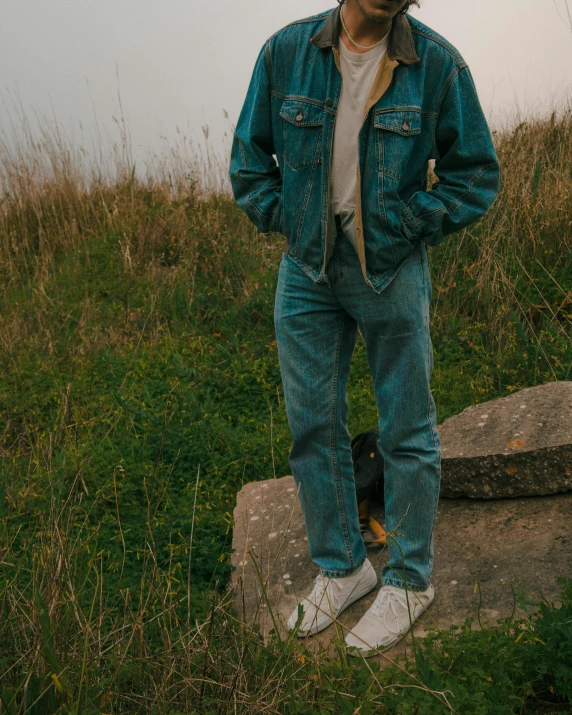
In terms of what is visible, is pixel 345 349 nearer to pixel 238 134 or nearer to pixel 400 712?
pixel 238 134

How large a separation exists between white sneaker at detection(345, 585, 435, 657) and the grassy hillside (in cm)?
62

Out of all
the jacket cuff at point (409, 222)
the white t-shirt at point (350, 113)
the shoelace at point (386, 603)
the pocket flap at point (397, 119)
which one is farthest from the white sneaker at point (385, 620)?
the pocket flap at point (397, 119)

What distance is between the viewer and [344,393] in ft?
10.2

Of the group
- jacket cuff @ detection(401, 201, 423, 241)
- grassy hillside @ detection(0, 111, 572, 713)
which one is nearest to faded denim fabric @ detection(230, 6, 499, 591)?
jacket cuff @ detection(401, 201, 423, 241)

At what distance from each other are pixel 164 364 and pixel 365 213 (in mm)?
3517

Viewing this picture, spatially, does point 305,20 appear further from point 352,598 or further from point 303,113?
point 352,598

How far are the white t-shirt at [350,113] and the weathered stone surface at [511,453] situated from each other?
1.60 meters

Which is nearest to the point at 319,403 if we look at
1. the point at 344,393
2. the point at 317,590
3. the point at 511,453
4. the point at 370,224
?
the point at 344,393

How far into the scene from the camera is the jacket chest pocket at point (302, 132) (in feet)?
9.14

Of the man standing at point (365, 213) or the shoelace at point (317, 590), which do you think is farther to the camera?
the shoelace at point (317, 590)

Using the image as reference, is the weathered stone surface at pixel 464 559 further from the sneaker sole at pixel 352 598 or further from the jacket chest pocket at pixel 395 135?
the jacket chest pocket at pixel 395 135

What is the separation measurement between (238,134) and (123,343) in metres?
3.77

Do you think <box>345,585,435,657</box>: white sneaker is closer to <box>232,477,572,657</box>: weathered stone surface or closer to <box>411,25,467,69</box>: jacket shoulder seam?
<box>232,477,572,657</box>: weathered stone surface

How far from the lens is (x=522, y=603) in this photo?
2730 millimetres
